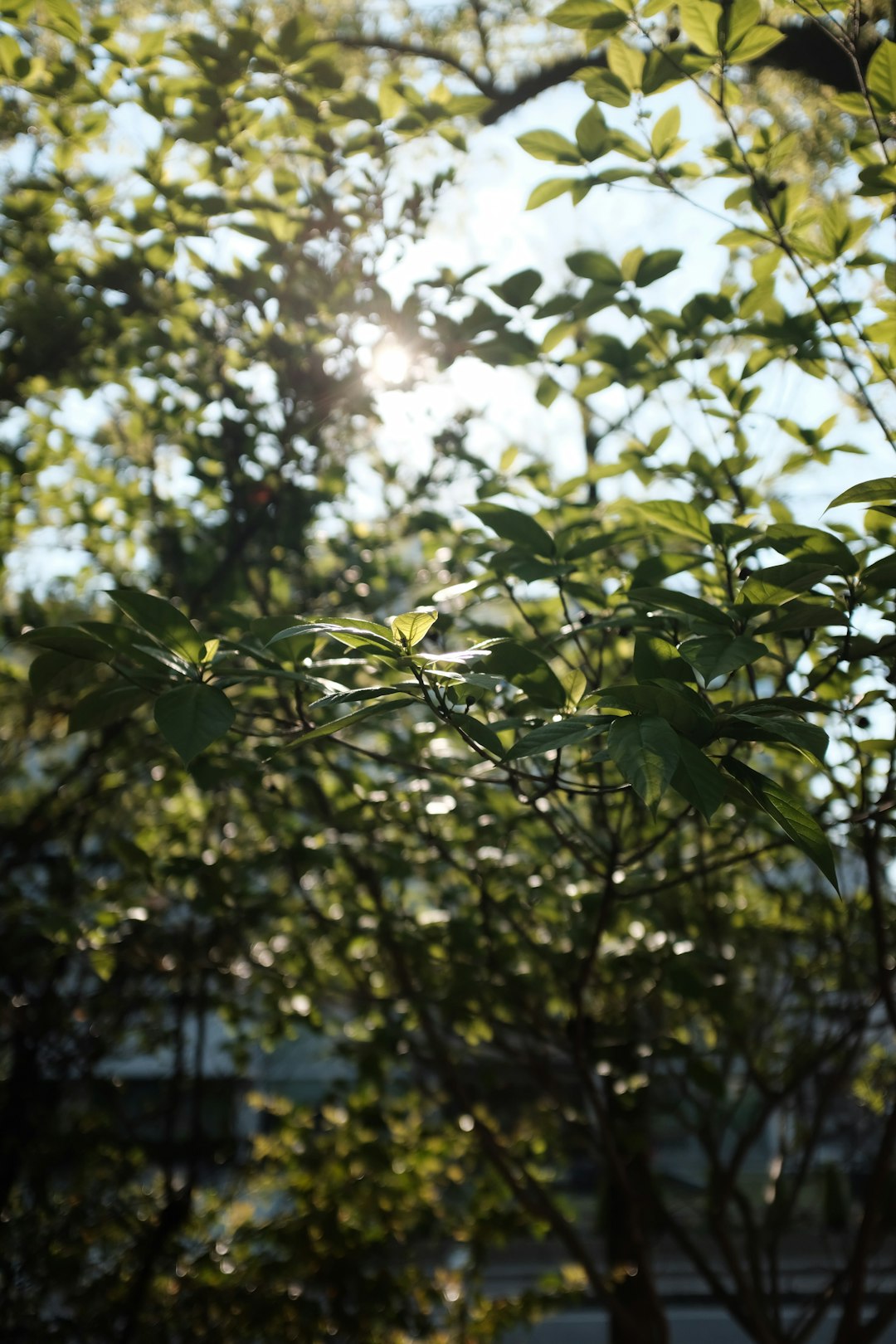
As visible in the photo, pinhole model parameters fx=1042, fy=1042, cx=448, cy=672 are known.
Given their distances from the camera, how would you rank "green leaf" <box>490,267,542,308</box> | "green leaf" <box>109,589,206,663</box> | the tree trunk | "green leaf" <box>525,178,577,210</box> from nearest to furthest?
"green leaf" <box>109,589,206,663</box>, "green leaf" <box>525,178,577,210</box>, "green leaf" <box>490,267,542,308</box>, the tree trunk

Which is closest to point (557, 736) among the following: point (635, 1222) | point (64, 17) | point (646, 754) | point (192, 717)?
point (646, 754)

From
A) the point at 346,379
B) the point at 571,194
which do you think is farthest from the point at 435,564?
the point at 571,194

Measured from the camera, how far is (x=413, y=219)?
105 inches

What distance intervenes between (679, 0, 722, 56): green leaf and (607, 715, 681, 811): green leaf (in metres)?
1.12

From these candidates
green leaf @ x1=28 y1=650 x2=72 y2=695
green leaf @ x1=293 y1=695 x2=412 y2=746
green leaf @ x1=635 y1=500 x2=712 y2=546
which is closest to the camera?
green leaf @ x1=293 y1=695 x2=412 y2=746

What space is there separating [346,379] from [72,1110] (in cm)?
266

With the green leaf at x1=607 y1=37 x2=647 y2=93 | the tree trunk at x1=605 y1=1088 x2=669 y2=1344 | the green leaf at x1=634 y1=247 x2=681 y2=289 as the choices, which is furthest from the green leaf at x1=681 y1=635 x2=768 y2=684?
the tree trunk at x1=605 y1=1088 x2=669 y2=1344

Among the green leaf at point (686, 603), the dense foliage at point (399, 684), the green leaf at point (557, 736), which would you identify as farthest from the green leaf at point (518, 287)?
the green leaf at point (557, 736)

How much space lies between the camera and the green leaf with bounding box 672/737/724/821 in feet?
3.02

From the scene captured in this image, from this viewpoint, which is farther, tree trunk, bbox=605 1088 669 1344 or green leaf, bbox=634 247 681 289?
tree trunk, bbox=605 1088 669 1344

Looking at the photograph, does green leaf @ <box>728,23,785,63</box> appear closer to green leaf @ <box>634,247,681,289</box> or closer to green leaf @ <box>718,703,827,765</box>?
green leaf @ <box>634,247,681,289</box>

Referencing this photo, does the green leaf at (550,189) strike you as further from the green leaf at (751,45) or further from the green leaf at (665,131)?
the green leaf at (751,45)

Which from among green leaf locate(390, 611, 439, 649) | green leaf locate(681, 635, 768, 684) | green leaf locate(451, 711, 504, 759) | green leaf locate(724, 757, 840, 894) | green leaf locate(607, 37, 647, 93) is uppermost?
green leaf locate(607, 37, 647, 93)

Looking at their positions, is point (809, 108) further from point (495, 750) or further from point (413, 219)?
point (495, 750)
